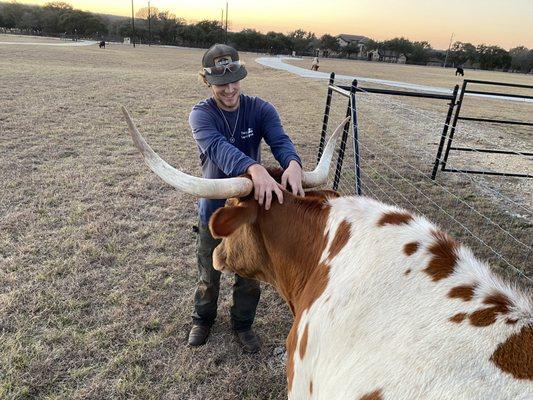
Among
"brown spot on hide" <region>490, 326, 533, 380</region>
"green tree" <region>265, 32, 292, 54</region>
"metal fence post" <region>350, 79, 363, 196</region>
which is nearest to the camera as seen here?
"brown spot on hide" <region>490, 326, 533, 380</region>

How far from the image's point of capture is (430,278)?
167cm

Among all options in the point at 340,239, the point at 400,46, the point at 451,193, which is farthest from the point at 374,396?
the point at 400,46

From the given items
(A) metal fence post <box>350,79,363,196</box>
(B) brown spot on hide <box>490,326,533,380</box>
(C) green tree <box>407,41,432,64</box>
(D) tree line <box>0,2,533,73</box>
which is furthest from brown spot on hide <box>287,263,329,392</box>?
Answer: (C) green tree <box>407,41,432,64</box>

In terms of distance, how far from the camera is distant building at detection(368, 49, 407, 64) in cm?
9988

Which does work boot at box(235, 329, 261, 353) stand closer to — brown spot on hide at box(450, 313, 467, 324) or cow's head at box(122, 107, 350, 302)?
cow's head at box(122, 107, 350, 302)

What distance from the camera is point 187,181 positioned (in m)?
2.01

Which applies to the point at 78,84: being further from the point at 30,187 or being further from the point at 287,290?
the point at 287,290

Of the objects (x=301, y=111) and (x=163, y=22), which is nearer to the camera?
(x=301, y=111)

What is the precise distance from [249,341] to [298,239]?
156 centimetres

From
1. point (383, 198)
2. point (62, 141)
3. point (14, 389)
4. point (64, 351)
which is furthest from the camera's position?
point (62, 141)

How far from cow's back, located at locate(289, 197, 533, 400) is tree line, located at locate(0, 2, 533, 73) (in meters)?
89.8

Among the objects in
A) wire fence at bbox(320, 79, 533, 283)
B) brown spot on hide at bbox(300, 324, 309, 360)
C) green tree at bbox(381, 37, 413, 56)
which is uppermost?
green tree at bbox(381, 37, 413, 56)

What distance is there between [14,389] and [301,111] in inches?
471

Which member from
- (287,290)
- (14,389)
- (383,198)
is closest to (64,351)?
(14,389)
